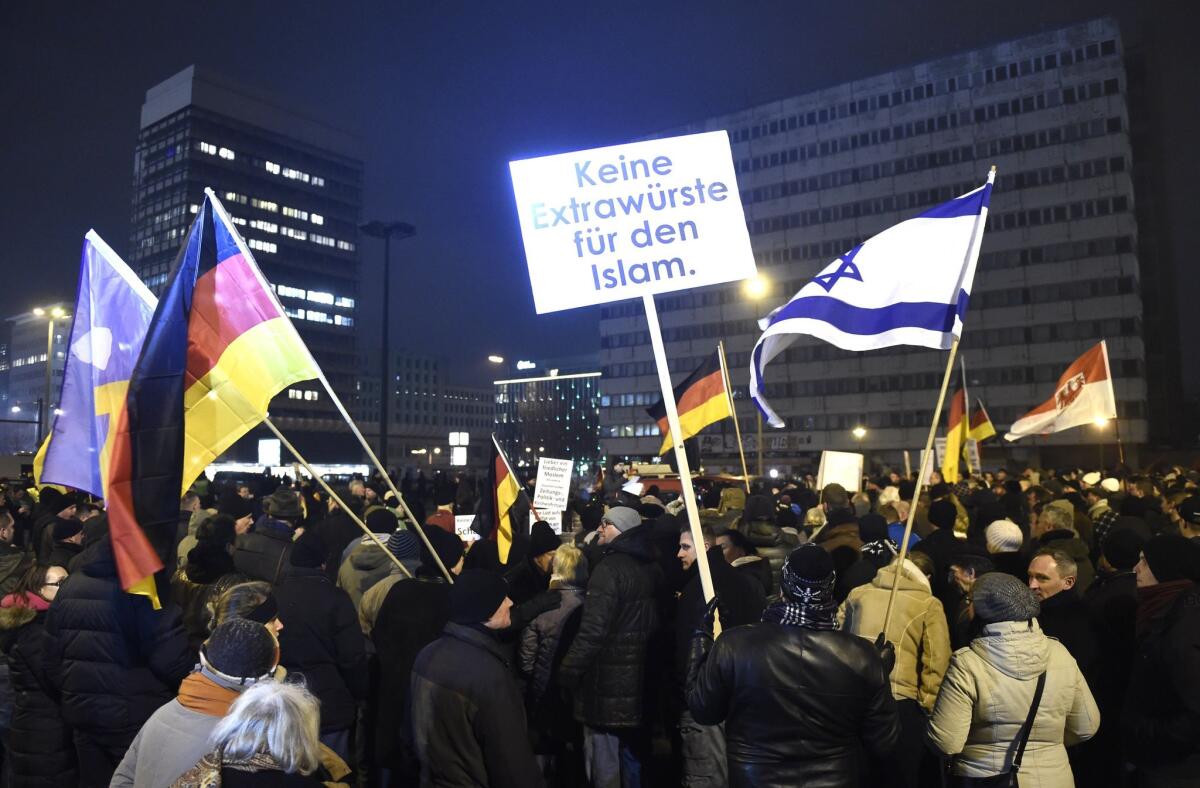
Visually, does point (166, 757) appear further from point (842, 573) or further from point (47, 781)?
point (842, 573)

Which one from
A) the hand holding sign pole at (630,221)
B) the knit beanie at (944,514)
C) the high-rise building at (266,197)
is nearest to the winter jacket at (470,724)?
the hand holding sign pole at (630,221)

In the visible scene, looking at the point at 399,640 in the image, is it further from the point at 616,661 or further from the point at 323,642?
the point at 616,661

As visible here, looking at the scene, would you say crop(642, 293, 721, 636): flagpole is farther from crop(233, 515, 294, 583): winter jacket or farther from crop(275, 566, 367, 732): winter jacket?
crop(233, 515, 294, 583): winter jacket

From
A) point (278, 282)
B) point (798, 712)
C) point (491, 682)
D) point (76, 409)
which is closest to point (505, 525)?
point (76, 409)

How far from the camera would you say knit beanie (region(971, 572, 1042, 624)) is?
150 inches

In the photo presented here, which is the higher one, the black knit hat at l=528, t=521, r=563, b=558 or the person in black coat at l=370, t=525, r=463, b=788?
the black knit hat at l=528, t=521, r=563, b=558

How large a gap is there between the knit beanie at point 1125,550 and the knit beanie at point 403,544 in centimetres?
497

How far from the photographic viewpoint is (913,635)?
501 centimetres

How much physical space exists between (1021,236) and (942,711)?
79634mm

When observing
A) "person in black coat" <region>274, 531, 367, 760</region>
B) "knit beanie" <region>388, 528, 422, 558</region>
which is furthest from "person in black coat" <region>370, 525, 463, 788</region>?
"knit beanie" <region>388, 528, 422, 558</region>

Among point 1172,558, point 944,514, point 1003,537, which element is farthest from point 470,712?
point 944,514

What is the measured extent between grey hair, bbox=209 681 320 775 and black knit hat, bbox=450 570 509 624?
1236mm

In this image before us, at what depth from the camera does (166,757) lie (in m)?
3.00

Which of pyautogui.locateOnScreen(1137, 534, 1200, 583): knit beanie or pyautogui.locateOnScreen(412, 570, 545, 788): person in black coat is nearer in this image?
pyautogui.locateOnScreen(412, 570, 545, 788): person in black coat
